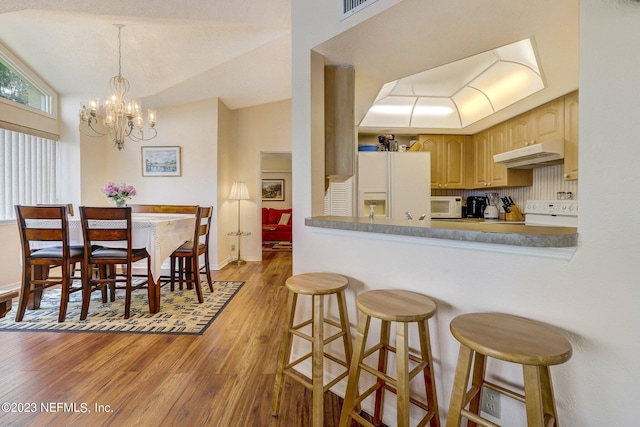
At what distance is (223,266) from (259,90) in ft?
9.40

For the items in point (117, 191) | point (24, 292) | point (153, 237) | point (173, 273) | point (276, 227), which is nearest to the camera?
point (24, 292)

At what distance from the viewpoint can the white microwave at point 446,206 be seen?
4176 millimetres

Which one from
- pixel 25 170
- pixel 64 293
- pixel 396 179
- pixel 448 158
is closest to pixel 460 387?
pixel 64 293

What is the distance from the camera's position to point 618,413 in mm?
848

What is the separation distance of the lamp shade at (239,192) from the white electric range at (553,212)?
4008 millimetres

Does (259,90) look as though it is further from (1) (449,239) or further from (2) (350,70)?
(1) (449,239)

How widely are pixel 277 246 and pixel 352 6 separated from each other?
574cm

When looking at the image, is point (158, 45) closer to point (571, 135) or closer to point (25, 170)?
point (25, 170)

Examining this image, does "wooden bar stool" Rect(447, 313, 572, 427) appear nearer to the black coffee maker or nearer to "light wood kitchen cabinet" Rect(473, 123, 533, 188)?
"light wood kitchen cabinet" Rect(473, 123, 533, 188)

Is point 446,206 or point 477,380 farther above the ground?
point 446,206

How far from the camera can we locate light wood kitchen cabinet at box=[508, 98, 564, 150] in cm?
282

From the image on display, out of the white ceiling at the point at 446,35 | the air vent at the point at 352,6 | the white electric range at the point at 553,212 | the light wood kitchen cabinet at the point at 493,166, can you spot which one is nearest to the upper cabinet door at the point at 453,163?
the light wood kitchen cabinet at the point at 493,166

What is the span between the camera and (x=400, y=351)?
3.21 feet

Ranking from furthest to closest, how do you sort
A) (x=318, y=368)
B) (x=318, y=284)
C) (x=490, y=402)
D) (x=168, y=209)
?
(x=168, y=209) < (x=318, y=284) < (x=318, y=368) < (x=490, y=402)
